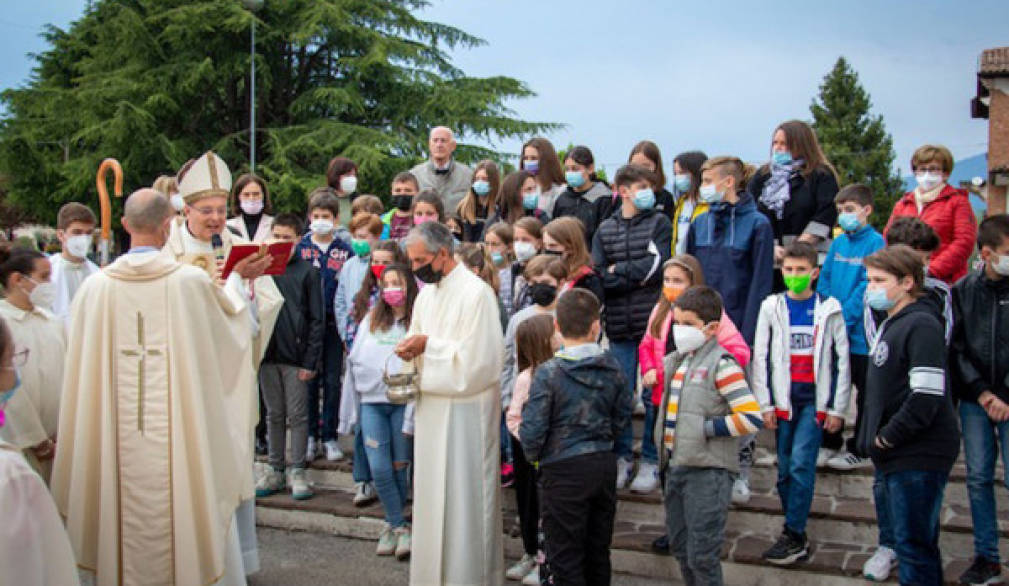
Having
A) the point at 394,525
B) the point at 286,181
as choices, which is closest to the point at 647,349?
→ the point at 394,525

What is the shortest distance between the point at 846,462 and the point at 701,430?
2192 millimetres

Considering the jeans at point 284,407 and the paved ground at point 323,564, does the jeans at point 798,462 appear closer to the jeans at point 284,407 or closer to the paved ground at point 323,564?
the paved ground at point 323,564

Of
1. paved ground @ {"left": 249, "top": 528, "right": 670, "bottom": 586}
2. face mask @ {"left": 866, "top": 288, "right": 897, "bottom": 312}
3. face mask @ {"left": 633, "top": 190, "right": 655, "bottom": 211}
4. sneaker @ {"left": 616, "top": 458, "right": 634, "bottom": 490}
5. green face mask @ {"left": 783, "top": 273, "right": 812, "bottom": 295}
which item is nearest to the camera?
face mask @ {"left": 866, "top": 288, "right": 897, "bottom": 312}

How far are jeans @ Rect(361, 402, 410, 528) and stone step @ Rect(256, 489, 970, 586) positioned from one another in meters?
0.57

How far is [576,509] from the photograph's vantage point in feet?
15.1

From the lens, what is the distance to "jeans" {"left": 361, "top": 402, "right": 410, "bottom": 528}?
6156 mm

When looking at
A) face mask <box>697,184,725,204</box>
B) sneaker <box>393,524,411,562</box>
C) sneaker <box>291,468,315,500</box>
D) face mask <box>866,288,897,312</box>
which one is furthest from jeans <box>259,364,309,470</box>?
face mask <box>866,288,897,312</box>

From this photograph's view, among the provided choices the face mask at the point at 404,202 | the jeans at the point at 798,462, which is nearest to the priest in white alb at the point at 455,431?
the jeans at the point at 798,462

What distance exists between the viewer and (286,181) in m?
24.9

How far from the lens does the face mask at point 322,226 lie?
7.61 metres

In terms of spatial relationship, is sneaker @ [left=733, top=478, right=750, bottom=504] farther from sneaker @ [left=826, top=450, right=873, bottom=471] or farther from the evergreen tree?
the evergreen tree

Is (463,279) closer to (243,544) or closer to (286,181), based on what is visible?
(243,544)

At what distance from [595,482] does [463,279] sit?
1.49 m

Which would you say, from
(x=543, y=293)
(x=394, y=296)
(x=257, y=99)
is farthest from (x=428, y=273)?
(x=257, y=99)
